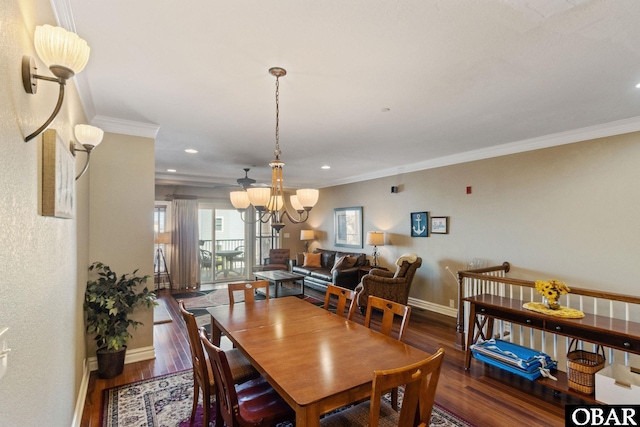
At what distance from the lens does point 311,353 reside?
180 centimetres

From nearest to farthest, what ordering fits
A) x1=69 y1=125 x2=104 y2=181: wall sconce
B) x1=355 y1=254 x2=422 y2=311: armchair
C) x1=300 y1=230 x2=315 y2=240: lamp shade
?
x1=69 y1=125 x2=104 y2=181: wall sconce < x1=355 y1=254 x2=422 y2=311: armchair < x1=300 y1=230 x2=315 y2=240: lamp shade

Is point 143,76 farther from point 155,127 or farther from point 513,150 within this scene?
point 513,150

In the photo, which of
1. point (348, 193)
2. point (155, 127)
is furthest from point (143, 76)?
point (348, 193)

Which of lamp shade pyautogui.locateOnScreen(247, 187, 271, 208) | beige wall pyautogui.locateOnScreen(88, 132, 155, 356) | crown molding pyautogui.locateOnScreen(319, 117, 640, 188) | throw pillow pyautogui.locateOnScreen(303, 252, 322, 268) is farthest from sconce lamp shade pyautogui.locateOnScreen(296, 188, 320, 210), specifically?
throw pillow pyautogui.locateOnScreen(303, 252, 322, 268)

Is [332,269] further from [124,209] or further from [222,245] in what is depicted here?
[124,209]

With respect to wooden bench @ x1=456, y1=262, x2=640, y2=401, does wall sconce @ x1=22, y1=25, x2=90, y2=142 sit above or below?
above

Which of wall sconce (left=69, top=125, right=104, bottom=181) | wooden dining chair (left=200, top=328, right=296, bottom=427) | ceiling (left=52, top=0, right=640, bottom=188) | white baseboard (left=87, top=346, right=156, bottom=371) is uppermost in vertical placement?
ceiling (left=52, top=0, right=640, bottom=188)

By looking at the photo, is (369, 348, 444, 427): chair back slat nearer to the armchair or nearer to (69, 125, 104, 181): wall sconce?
(69, 125, 104, 181): wall sconce

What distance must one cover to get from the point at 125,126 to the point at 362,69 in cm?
257

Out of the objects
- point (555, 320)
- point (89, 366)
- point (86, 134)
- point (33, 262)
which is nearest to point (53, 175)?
point (33, 262)

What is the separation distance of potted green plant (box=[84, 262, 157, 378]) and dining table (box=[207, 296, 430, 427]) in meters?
1.07

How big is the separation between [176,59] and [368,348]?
219cm

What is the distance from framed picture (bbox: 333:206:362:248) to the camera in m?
7.09

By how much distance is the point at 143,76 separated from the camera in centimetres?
230
